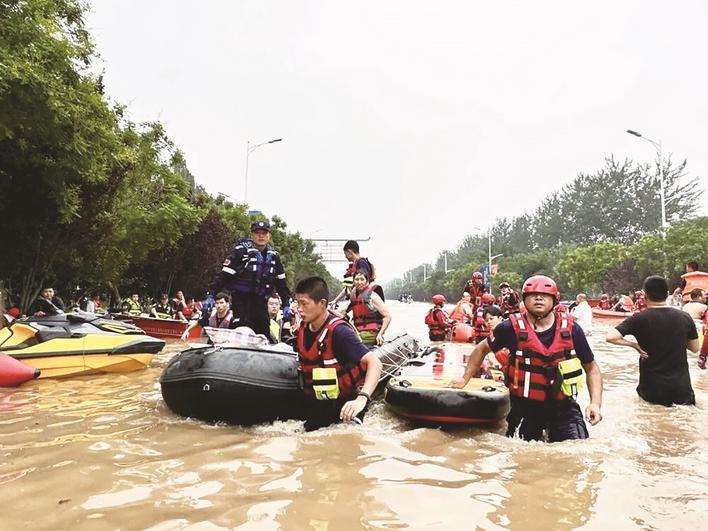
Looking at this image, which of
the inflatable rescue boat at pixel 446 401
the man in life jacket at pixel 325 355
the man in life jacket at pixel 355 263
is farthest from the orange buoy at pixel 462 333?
the man in life jacket at pixel 325 355

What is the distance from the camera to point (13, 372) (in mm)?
6746

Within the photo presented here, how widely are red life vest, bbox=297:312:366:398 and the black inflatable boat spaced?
0.39 m

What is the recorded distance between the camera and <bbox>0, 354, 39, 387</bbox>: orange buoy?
22.0ft

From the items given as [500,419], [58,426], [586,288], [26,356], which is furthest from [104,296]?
[586,288]

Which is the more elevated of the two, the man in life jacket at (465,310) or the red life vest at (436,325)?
the man in life jacket at (465,310)

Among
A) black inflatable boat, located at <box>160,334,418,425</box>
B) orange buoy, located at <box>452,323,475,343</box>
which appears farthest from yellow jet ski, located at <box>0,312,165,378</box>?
orange buoy, located at <box>452,323,475,343</box>

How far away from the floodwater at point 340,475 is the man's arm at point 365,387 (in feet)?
1.21

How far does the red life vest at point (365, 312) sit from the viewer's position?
669cm

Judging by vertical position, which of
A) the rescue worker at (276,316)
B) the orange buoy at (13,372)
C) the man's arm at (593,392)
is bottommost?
the orange buoy at (13,372)

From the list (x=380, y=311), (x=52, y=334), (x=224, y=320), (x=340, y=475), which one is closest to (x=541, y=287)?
(x=340, y=475)

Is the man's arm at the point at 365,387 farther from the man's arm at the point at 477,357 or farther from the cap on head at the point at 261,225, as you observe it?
the cap on head at the point at 261,225

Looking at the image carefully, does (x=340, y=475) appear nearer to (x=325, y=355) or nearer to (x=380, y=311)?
(x=325, y=355)

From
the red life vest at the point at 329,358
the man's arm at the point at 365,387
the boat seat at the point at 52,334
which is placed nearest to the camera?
the man's arm at the point at 365,387

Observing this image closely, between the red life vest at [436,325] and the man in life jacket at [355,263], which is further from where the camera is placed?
the red life vest at [436,325]
